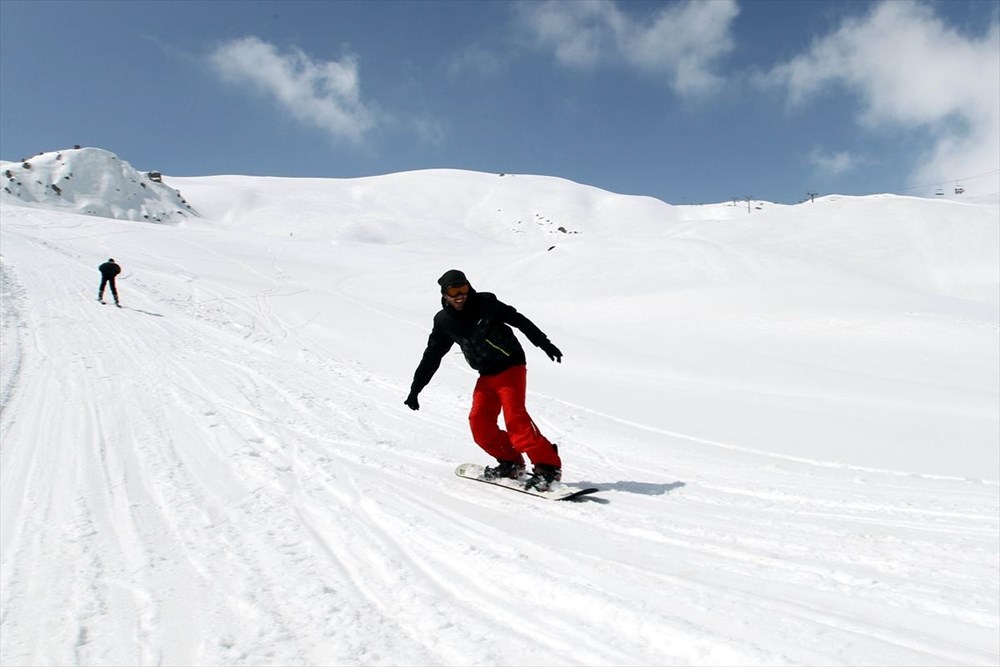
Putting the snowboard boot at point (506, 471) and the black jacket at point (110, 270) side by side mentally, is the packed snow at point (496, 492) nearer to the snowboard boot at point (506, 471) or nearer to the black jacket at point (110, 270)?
the snowboard boot at point (506, 471)

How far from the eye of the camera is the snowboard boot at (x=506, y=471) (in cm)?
475

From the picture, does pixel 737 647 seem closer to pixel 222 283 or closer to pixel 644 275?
pixel 644 275

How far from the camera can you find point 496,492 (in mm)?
4527

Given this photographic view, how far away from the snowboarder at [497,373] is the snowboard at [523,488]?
5 cm

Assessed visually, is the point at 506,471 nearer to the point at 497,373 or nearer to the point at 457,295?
the point at 497,373

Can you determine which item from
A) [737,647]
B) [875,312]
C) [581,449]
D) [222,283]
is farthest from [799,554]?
[222,283]

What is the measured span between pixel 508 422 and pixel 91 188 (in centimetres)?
9364

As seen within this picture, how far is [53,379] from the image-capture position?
777 cm

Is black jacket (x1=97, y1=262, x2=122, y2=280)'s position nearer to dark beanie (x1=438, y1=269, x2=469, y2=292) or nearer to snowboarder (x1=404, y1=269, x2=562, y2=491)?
snowboarder (x1=404, y1=269, x2=562, y2=491)

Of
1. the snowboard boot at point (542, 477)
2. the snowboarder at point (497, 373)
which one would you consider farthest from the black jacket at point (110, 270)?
the snowboard boot at point (542, 477)

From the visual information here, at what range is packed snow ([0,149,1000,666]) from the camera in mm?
2406

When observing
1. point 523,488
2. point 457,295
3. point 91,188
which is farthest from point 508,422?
point 91,188

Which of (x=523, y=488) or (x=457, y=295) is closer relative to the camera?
(x=523, y=488)

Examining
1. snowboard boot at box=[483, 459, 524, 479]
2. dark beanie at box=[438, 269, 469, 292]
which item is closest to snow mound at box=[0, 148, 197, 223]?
dark beanie at box=[438, 269, 469, 292]
